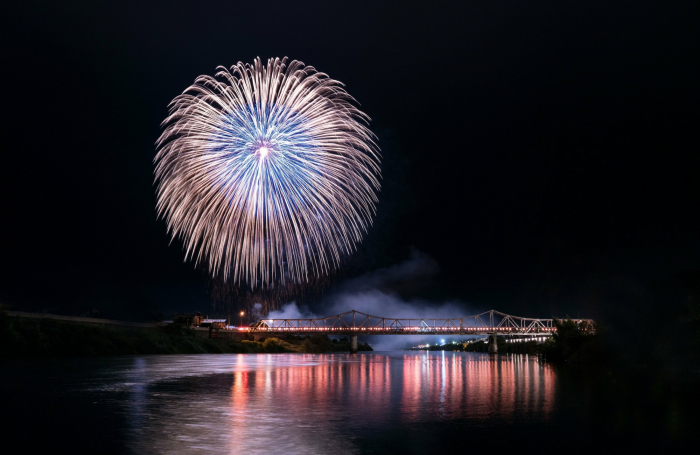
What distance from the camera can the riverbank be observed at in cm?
6066

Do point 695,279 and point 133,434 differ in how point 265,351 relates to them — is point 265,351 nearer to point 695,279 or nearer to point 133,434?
point 695,279

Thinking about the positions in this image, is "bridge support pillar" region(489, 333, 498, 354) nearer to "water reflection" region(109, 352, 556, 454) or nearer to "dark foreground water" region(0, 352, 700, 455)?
"water reflection" region(109, 352, 556, 454)

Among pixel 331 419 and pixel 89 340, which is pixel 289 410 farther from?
pixel 89 340

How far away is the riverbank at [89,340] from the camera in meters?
60.7

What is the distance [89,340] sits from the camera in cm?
7219

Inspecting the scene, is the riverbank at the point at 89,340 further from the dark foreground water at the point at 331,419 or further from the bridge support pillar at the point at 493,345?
the bridge support pillar at the point at 493,345

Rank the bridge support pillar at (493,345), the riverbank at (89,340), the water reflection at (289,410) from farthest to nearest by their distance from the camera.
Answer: the bridge support pillar at (493,345)
the riverbank at (89,340)
the water reflection at (289,410)

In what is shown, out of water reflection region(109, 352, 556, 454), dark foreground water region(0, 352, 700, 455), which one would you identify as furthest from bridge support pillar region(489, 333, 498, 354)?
dark foreground water region(0, 352, 700, 455)

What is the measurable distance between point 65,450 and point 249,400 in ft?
38.5

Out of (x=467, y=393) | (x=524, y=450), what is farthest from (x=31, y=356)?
(x=524, y=450)

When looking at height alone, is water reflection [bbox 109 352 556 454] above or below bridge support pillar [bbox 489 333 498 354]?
above

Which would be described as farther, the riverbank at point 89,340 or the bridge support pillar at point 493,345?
the bridge support pillar at point 493,345

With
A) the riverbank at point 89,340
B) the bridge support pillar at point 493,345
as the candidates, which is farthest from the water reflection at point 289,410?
the bridge support pillar at point 493,345

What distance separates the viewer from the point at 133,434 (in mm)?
15516
